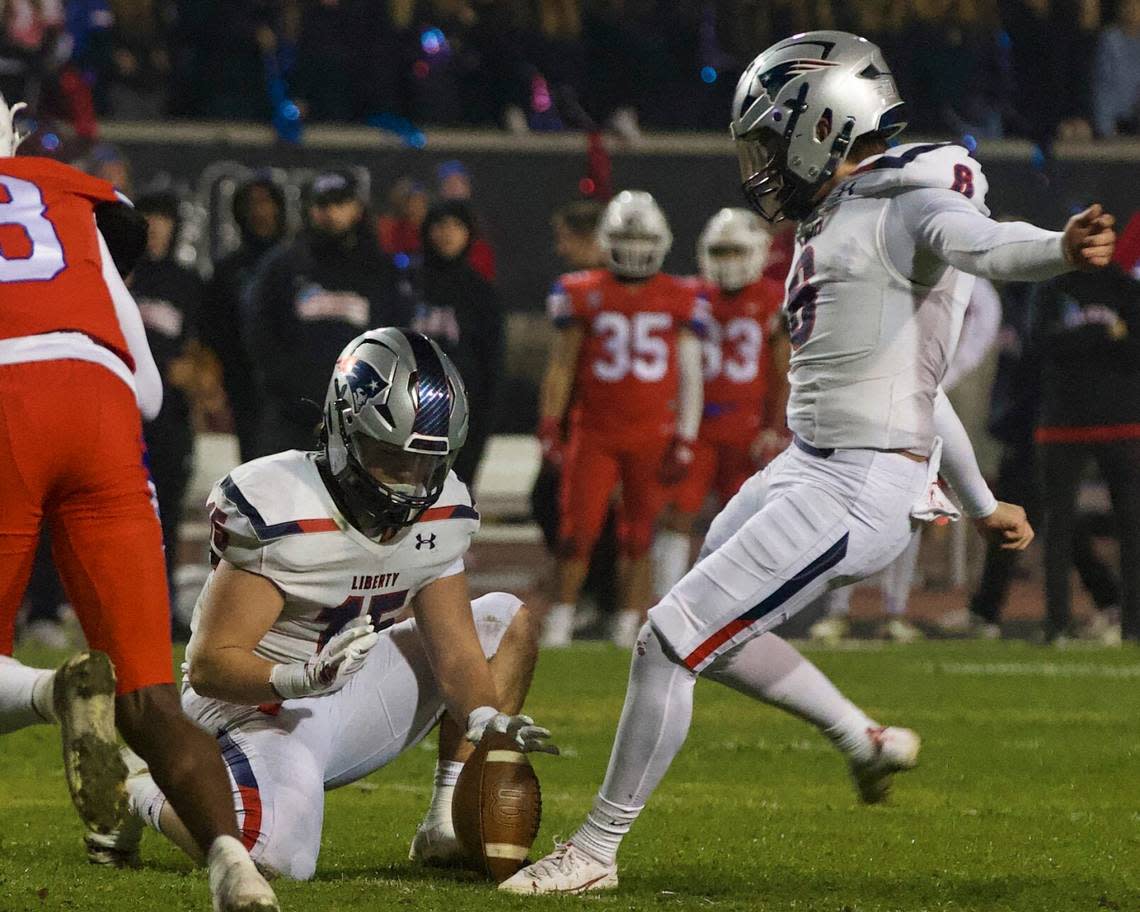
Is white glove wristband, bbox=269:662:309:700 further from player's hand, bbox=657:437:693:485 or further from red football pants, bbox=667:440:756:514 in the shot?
red football pants, bbox=667:440:756:514

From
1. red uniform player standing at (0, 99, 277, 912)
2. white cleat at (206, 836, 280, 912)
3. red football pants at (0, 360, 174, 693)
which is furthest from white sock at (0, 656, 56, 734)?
white cleat at (206, 836, 280, 912)

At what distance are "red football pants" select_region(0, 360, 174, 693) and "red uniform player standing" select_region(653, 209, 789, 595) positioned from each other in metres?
6.16

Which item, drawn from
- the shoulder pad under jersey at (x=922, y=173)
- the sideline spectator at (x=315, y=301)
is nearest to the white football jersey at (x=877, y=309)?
the shoulder pad under jersey at (x=922, y=173)

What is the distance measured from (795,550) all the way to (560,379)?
5.22 meters

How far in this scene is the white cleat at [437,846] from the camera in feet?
14.7

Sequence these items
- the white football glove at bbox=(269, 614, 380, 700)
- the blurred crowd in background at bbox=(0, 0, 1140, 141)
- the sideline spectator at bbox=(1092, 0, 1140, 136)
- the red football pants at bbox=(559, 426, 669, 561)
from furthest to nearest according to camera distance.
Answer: the sideline spectator at bbox=(1092, 0, 1140, 136) < the blurred crowd in background at bbox=(0, 0, 1140, 141) < the red football pants at bbox=(559, 426, 669, 561) < the white football glove at bbox=(269, 614, 380, 700)

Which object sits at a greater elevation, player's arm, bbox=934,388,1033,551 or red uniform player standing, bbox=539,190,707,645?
player's arm, bbox=934,388,1033,551

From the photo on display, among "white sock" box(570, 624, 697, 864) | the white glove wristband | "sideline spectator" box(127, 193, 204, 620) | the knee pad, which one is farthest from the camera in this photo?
"sideline spectator" box(127, 193, 204, 620)

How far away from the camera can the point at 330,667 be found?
397 cm

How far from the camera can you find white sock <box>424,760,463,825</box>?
4.54 m

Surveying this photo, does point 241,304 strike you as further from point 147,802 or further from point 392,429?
point 392,429

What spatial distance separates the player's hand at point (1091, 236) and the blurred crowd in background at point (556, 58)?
384 inches

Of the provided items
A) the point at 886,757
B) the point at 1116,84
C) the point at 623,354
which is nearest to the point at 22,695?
the point at 886,757

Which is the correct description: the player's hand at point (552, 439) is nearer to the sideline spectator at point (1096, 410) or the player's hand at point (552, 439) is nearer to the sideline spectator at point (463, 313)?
the sideline spectator at point (463, 313)
